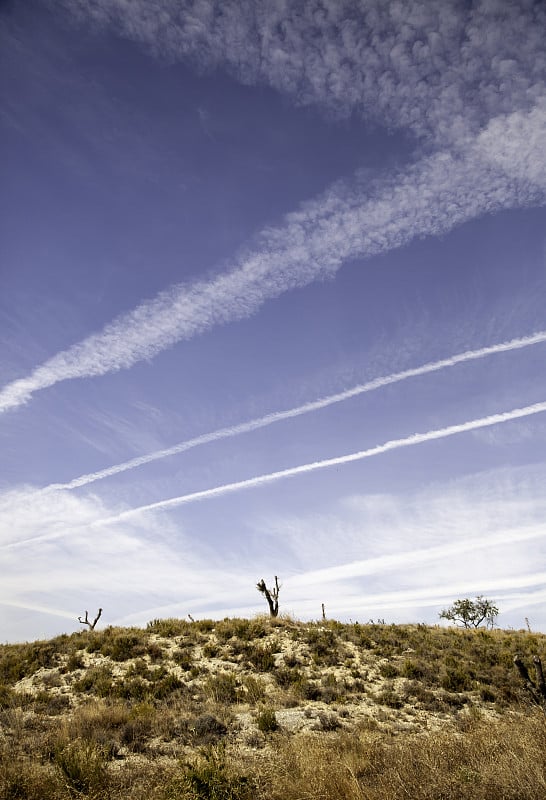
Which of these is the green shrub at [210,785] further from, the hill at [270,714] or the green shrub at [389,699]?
the green shrub at [389,699]

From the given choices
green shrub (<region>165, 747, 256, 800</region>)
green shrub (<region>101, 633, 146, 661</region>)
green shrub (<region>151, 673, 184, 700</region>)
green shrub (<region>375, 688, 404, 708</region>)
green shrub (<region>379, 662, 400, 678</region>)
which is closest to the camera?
green shrub (<region>165, 747, 256, 800</region>)

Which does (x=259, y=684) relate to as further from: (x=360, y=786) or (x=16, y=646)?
(x=16, y=646)

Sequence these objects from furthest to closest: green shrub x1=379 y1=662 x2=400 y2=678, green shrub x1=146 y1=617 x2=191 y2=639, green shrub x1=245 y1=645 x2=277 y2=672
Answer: green shrub x1=146 y1=617 x2=191 y2=639 < green shrub x1=245 y1=645 x2=277 y2=672 < green shrub x1=379 y1=662 x2=400 y2=678

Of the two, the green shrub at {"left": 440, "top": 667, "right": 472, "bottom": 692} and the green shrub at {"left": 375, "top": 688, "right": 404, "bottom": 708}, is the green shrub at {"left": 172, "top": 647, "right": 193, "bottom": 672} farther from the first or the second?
the green shrub at {"left": 440, "top": 667, "right": 472, "bottom": 692}

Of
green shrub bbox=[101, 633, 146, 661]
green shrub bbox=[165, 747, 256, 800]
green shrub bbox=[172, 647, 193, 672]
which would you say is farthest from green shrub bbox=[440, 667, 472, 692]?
green shrub bbox=[101, 633, 146, 661]

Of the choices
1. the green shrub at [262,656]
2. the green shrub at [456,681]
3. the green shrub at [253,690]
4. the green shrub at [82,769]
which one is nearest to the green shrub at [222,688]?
the green shrub at [253,690]

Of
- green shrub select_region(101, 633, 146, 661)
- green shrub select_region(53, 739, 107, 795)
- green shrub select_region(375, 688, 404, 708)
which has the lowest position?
green shrub select_region(53, 739, 107, 795)

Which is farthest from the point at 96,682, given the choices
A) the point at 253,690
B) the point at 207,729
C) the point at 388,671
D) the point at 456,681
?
the point at 456,681

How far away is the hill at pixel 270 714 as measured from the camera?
805 centimetres

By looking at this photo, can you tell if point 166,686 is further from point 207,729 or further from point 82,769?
point 82,769

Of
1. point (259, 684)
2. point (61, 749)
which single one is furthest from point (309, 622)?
point (61, 749)

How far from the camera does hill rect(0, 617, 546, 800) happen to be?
26.4ft

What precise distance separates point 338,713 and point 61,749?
875cm

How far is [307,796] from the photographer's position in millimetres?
7488
